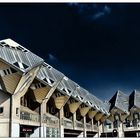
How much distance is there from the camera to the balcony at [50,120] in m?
41.3

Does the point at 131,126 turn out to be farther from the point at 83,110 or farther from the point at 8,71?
the point at 8,71

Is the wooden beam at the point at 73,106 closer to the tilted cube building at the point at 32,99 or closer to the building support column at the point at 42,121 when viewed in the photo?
the tilted cube building at the point at 32,99

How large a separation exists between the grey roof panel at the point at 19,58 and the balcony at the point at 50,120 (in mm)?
9416

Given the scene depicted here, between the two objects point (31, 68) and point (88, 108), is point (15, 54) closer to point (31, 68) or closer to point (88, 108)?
point (31, 68)

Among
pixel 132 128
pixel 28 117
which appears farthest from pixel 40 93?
pixel 132 128

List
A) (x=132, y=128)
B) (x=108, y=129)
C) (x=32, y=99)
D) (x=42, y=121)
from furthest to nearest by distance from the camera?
1. (x=108, y=129)
2. (x=132, y=128)
3. (x=42, y=121)
4. (x=32, y=99)

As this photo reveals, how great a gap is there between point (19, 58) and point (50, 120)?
13390 millimetres

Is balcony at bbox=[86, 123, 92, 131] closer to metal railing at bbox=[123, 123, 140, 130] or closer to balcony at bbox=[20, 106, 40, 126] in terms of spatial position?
metal railing at bbox=[123, 123, 140, 130]

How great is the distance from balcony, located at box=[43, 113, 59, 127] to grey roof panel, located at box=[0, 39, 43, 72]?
9.42 m

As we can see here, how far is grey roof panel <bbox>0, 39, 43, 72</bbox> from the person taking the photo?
100 ft

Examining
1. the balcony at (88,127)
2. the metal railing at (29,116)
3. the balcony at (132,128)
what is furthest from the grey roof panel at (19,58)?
the balcony at (132,128)

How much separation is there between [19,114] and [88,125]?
35.3 m

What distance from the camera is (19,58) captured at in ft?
107

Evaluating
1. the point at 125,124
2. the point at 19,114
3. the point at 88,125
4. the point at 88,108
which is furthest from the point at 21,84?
the point at 125,124
